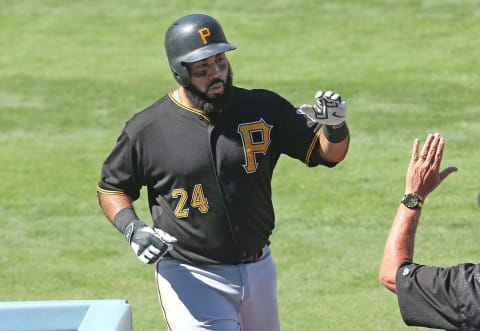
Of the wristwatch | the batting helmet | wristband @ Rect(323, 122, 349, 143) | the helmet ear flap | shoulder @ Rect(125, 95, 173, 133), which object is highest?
the batting helmet

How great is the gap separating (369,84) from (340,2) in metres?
3.10

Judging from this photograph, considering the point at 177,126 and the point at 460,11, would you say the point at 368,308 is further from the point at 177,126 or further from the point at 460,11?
the point at 460,11

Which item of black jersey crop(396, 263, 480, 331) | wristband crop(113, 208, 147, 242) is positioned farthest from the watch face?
wristband crop(113, 208, 147, 242)

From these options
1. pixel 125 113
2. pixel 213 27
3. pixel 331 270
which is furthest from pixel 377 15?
pixel 213 27

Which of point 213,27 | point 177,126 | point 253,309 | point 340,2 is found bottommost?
point 340,2

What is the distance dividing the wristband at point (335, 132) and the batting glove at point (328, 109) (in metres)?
0.05

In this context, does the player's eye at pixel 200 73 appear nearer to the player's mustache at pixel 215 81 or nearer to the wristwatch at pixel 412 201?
the player's mustache at pixel 215 81

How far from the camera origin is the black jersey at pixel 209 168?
550cm

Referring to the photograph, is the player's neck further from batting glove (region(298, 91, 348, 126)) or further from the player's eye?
batting glove (region(298, 91, 348, 126))

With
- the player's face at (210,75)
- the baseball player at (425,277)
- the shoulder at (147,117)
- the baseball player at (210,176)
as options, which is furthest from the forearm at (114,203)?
the baseball player at (425,277)

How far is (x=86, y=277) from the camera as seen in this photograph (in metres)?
8.80

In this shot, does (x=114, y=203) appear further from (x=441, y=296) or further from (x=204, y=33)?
(x=441, y=296)

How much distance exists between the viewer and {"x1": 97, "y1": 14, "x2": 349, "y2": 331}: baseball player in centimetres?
550

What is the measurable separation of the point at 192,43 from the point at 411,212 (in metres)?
1.60
